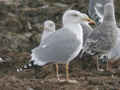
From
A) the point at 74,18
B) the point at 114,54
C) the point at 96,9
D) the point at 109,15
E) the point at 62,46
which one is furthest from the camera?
the point at 96,9

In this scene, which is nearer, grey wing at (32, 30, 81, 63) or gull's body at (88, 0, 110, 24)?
grey wing at (32, 30, 81, 63)

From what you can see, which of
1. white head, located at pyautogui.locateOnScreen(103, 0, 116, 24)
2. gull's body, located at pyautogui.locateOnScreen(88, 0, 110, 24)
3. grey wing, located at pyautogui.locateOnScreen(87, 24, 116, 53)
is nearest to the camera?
grey wing, located at pyautogui.locateOnScreen(87, 24, 116, 53)

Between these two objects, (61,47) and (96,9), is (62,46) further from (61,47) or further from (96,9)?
(96,9)

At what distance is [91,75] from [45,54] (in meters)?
1.10

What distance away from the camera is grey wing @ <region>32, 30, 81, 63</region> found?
5.73 metres

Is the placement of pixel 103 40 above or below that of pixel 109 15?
below

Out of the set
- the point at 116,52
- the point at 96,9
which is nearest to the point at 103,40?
the point at 116,52

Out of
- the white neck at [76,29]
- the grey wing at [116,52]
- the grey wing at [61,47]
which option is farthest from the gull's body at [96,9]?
the grey wing at [61,47]

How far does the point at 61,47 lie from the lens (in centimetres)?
574

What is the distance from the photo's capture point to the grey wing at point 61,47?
573 centimetres

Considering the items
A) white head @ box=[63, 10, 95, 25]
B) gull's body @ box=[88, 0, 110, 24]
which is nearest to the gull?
white head @ box=[63, 10, 95, 25]

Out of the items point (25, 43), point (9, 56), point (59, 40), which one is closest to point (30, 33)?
point (25, 43)

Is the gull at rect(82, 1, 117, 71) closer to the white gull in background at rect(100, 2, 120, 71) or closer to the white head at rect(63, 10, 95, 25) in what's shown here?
the white gull in background at rect(100, 2, 120, 71)

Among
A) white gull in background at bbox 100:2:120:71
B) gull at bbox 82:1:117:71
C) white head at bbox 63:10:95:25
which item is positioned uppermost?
white head at bbox 63:10:95:25
